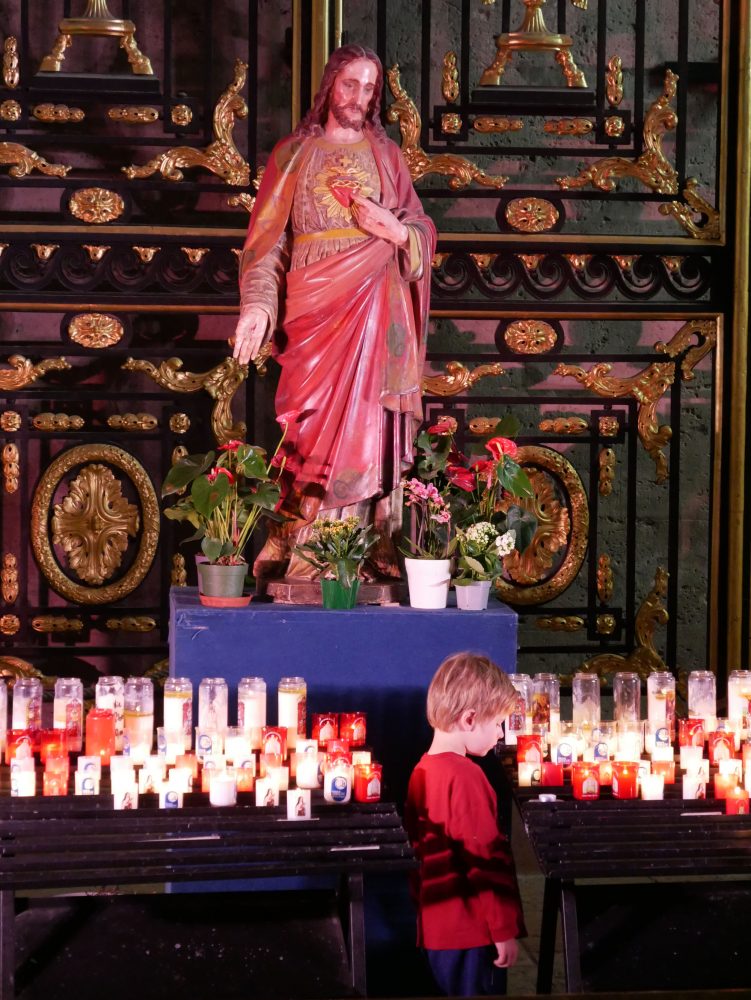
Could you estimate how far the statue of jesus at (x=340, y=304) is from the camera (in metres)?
4.12

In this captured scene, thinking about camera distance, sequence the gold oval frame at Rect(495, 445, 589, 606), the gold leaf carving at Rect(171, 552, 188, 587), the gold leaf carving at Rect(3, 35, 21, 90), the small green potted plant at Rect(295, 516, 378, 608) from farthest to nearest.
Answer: the gold oval frame at Rect(495, 445, 589, 606), the gold leaf carving at Rect(171, 552, 188, 587), the gold leaf carving at Rect(3, 35, 21, 90), the small green potted plant at Rect(295, 516, 378, 608)

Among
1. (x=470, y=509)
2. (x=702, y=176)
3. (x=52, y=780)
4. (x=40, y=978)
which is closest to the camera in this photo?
(x=40, y=978)

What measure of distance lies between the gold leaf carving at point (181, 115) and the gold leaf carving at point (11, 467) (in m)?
1.39

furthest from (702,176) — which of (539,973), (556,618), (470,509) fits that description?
(539,973)

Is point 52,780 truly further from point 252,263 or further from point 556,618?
point 556,618

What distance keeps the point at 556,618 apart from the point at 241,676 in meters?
2.09

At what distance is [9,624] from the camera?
5.45 meters

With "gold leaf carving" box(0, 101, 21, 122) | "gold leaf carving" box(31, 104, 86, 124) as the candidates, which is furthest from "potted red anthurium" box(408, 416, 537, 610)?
"gold leaf carving" box(0, 101, 21, 122)

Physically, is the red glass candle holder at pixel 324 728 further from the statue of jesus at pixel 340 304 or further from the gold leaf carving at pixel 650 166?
the gold leaf carving at pixel 650 166

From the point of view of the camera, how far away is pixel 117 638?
5602 mm

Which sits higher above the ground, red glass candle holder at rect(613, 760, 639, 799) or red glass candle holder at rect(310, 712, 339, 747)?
red glass candle holder at rect(310, 712, 339, 747)

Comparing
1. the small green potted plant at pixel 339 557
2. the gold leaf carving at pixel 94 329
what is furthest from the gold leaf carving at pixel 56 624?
the small green potted plant at pixel 339 557

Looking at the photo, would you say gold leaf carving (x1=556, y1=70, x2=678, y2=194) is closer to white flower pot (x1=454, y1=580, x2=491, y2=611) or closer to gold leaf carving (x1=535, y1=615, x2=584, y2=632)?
gold leaf carving (x1=535, y1=615, x2=584, y2=632)

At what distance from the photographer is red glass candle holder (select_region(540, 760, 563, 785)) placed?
327cm
